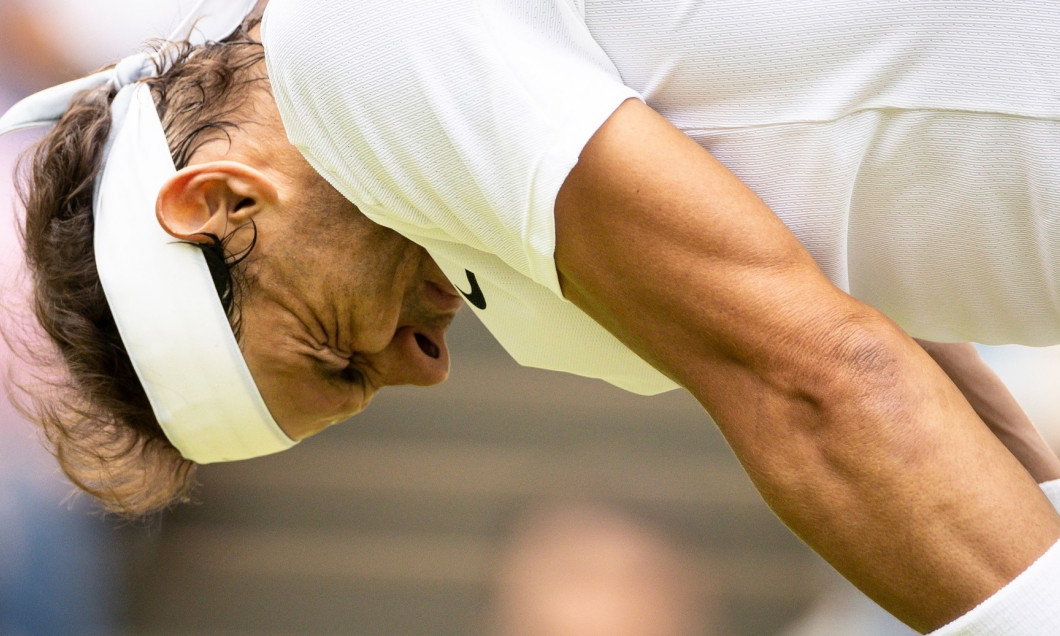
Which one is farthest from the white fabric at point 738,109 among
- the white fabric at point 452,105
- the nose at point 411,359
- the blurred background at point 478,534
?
the blurred background at point 478,534

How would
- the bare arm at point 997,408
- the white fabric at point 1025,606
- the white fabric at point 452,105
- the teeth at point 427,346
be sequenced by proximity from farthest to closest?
the teeth at point 427,346
the bare arm at point 997,408
the white fabric at point 452,105
the white fabric at point 1025,606

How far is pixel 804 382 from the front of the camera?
1.00 meters

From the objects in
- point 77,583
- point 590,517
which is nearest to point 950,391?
point 590,517

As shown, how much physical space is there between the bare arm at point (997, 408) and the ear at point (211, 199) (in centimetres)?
107

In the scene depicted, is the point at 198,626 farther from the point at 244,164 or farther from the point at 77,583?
the point at 244,164

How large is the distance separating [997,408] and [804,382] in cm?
91

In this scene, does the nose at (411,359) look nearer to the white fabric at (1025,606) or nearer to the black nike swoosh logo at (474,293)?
the black nike swoosh logo at (474,293)

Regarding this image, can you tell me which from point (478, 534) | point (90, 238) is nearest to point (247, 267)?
point (90, 238)

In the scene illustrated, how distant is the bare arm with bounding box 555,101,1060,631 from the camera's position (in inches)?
37.8

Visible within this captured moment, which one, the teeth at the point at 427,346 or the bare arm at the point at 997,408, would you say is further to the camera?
the teeth at the point at 427,346

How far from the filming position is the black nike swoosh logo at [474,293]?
141cm

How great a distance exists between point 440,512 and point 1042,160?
11.4 ft

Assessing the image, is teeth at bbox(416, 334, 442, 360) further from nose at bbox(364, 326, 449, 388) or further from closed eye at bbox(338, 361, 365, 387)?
closed eye at bbox(338, 361, 365, 387)

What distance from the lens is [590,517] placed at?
4.16 meters
